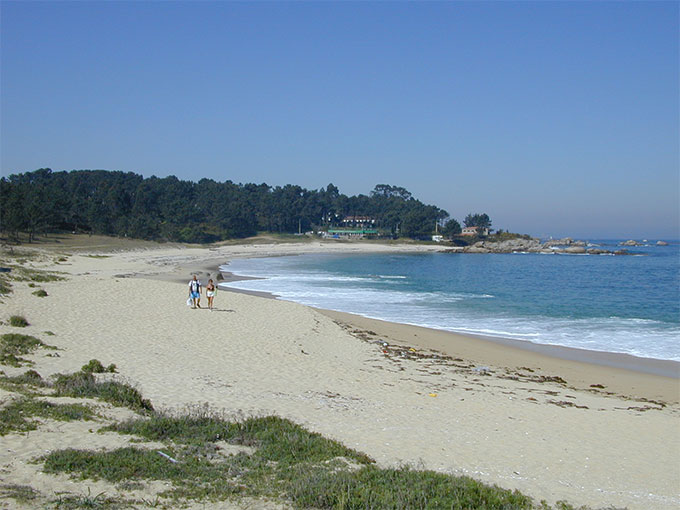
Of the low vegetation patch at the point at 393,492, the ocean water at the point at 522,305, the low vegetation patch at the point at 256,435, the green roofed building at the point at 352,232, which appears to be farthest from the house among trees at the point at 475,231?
the low vegetation patch at the point at 393,492

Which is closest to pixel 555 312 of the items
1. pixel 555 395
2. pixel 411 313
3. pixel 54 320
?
pixel 411 313

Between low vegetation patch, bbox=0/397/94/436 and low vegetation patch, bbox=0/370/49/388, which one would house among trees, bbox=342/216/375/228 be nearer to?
low vegetation patch, bbox=0/370/49/388

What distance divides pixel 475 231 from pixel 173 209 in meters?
88.1

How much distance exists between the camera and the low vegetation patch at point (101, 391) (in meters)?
8.55

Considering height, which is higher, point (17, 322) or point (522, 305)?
point (17, 322)

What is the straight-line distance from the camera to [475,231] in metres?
156

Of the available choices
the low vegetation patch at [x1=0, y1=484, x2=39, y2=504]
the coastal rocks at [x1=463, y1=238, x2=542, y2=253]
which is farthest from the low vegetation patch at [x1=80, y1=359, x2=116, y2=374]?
the coastal rocks at [x1=463, y1=238, x2=542, y2=253]

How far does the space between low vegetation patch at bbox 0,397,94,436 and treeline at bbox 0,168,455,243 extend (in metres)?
57.3

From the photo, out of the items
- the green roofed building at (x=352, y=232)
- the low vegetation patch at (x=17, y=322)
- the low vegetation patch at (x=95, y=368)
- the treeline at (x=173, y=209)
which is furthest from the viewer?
the green roofed building at (x=352, y=232)

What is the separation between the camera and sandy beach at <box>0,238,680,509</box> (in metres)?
7.09

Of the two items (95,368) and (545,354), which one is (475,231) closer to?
(545,354)

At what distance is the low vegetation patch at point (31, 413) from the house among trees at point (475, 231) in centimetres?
15048

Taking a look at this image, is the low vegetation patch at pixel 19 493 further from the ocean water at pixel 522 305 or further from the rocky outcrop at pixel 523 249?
the rocky outcrop at pixel 523 249

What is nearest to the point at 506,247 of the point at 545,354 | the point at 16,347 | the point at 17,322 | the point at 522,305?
the point at 522,305
